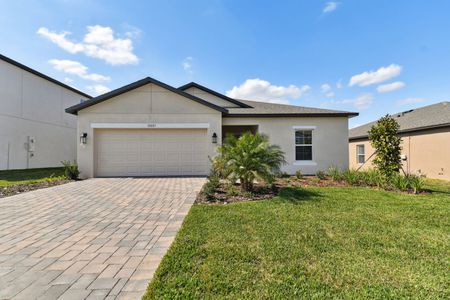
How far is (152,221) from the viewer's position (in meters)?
4.52

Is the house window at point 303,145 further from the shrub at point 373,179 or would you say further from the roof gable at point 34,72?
Result: the roof gable at point 34,72

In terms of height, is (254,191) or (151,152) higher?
(151,152)

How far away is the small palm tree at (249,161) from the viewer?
682 cm

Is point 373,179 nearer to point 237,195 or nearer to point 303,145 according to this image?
point 303,145

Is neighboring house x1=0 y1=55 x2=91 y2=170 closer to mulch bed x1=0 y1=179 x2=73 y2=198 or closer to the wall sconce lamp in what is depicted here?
the wall sconce lamp

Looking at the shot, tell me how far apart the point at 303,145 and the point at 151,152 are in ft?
28.0

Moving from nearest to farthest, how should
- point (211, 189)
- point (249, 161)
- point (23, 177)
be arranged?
point (211, 189)
point (249, 161)
point (23, 177)

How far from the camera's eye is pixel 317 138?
1185cm

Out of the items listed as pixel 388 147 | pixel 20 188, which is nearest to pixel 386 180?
pixel 388 147

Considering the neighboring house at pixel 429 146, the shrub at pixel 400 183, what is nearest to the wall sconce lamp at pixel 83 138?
the shrub at pixel 400 183

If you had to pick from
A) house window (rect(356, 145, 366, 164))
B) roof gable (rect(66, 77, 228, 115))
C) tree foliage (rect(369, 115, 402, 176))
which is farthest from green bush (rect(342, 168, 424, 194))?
house window (rect(356, 145, 366, 164))

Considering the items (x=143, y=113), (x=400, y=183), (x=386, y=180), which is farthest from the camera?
(x=143, y=113)

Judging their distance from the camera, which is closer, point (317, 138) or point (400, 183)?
point (400, 183)

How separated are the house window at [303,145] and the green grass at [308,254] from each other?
6633mm
